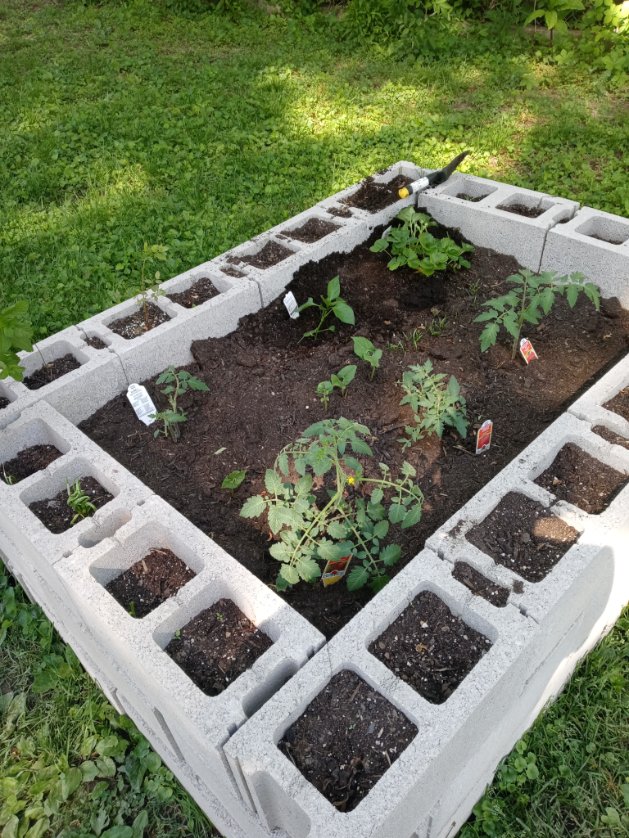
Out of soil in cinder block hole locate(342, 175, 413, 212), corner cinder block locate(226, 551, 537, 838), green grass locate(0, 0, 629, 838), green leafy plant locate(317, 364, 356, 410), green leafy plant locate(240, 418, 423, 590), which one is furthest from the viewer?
soil in cinder block hole locate(342, 175, 413, 212)

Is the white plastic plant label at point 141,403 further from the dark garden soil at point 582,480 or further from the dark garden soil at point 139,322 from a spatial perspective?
the dark garden soil at point 582,480

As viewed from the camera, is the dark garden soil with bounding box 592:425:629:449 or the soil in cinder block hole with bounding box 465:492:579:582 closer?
the soil in cinder block hole with bounding box 465:492:579:582

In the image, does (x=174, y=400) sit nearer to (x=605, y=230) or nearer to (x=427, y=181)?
(x=427, y=181)

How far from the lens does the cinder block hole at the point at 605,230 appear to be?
3328 mm

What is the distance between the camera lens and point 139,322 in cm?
307

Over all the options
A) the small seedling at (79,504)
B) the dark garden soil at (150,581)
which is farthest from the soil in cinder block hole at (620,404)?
the small seedling at (79,504)

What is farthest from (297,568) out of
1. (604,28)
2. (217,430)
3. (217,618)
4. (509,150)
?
(604,28)

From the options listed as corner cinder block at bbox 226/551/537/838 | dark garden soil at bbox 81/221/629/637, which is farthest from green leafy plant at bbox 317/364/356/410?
corner cinder block at bbox 226/551/537/838

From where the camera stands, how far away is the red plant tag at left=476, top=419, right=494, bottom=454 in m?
2.48

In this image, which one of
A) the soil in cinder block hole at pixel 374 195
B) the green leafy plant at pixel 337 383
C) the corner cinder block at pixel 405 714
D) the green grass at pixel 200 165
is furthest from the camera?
the soil in cinder block hole at pixel 374 195

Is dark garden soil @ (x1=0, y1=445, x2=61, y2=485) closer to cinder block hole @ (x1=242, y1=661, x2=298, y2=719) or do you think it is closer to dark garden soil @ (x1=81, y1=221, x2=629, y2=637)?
dark garden soil @ (x1=81, y1=221, x2=629, y2=637)

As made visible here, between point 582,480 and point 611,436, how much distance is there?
23 cm

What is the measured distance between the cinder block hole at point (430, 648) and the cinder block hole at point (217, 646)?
1.12 feet

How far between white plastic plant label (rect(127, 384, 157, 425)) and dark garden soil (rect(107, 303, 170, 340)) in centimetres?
32
